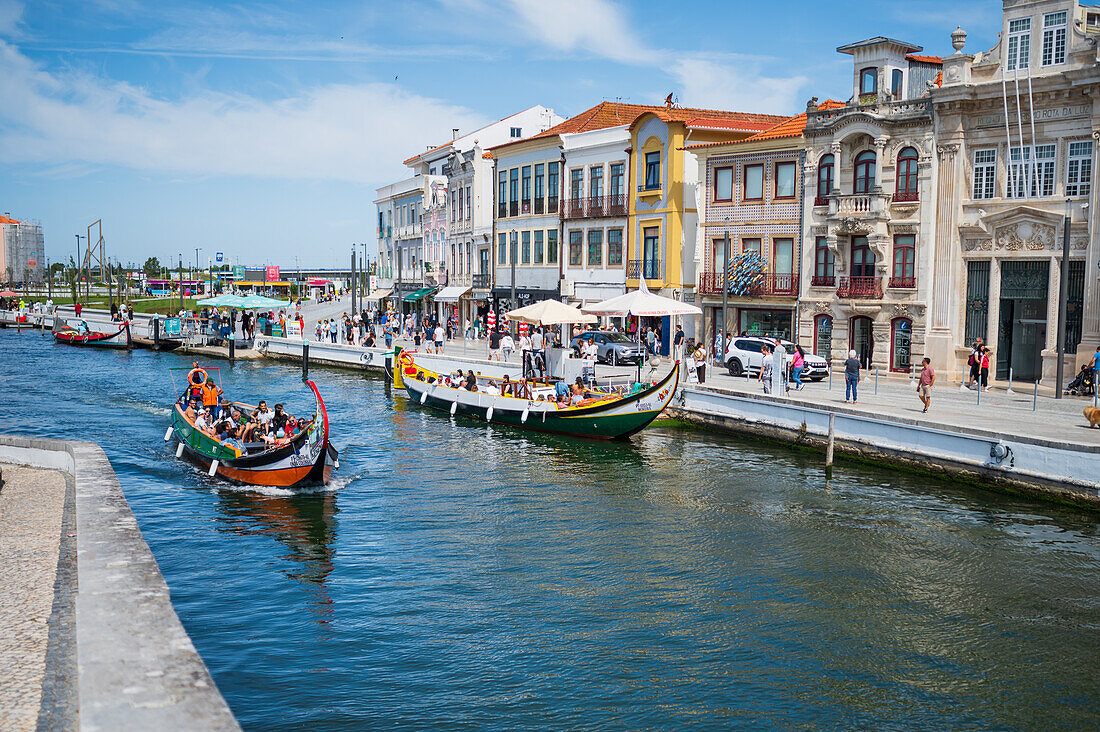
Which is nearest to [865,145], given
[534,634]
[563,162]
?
[563,162]

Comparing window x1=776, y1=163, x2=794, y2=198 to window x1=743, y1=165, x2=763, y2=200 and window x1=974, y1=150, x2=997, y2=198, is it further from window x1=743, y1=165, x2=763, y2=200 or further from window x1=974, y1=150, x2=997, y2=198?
window x1=974, y1=150, x2=997, y2=198

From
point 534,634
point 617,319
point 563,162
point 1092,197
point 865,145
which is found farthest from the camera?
point 563,162

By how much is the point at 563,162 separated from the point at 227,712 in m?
49.0

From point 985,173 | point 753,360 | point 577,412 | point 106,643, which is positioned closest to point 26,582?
point 106,643

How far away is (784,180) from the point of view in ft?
135

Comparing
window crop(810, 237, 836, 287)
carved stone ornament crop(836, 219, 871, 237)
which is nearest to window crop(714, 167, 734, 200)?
window crop(810, 237, 836, 287)

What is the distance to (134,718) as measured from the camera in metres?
6.84

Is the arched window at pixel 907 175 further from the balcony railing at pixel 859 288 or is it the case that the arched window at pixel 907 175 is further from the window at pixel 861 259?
the balcony railing at pixel 859 288

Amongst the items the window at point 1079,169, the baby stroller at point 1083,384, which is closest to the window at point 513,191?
→ the window at point 1079,169

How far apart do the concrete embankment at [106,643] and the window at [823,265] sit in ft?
104

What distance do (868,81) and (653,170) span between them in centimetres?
1270

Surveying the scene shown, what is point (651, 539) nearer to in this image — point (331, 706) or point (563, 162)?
point (331, 706)

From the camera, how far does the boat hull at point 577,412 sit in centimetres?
2861

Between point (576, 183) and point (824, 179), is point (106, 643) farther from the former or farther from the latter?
point (576, 183)
